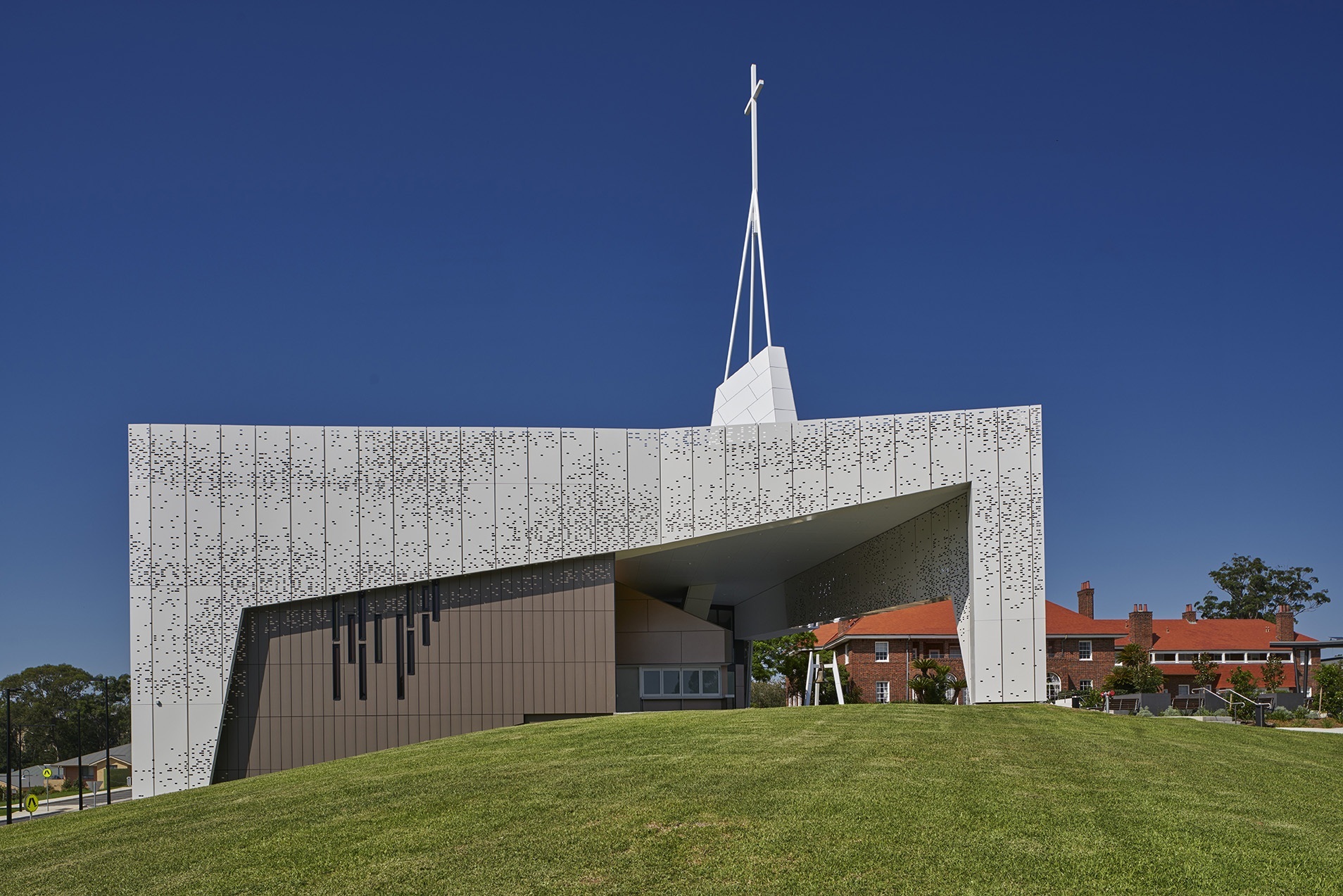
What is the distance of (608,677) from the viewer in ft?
90.2

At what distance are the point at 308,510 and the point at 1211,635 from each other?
62.9 metres

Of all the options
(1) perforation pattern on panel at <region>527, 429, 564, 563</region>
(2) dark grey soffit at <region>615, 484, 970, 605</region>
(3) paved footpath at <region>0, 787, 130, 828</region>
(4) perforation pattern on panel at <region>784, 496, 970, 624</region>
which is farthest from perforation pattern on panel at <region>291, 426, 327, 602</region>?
(3) paved footpath at <region>0, 787, 130, 828</region>

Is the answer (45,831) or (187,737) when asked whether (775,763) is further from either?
(187,737)

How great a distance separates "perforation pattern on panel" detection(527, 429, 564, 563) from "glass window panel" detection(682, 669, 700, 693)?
10.9 meters

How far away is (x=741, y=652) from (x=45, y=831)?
140 ft

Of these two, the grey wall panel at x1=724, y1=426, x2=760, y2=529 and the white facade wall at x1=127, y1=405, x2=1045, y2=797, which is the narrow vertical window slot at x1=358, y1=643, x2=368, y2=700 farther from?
the grey wall panel at x1=724, y1=426, x2=760, y2=529

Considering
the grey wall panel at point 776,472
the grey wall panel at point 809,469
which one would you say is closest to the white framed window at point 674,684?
the grey wall panel at point 776,472

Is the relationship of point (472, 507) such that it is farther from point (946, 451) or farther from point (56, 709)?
point (56, 709)

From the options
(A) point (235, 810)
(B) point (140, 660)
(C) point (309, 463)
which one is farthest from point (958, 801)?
(B) point (140, 660)

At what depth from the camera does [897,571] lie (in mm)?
32094

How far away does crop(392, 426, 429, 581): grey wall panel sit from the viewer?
87.8 ft

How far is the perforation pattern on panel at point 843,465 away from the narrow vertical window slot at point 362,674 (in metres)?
11.6

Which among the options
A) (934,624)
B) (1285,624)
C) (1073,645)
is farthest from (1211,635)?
(934,624)

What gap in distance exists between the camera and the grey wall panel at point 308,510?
26594 mm
